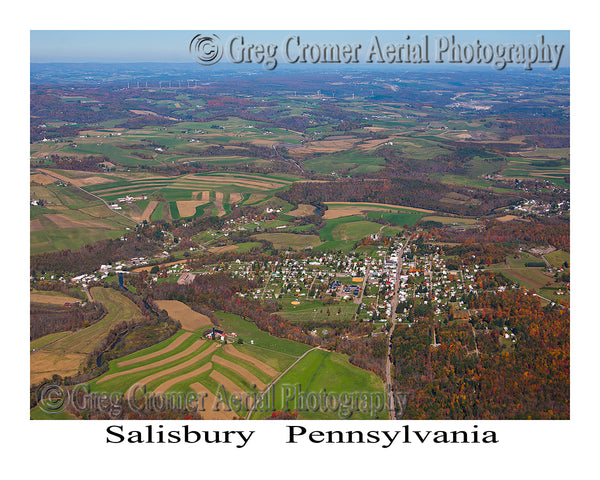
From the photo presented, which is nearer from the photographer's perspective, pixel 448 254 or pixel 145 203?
pixel 448 254

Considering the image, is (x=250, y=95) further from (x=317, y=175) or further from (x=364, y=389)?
(x=364, y=389)

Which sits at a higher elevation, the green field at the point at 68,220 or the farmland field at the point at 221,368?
the green field at the point at 68,220

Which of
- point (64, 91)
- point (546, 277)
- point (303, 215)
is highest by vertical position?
point (64, 91)

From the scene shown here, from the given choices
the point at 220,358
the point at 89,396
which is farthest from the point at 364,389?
the point at 89,396

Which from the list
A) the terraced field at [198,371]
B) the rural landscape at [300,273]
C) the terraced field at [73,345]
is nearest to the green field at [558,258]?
the rural landscape at [300,273]

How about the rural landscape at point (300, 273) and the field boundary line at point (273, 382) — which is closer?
the field boundary line at point (273, 382)

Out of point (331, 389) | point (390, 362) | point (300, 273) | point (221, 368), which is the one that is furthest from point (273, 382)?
point (300, 273)

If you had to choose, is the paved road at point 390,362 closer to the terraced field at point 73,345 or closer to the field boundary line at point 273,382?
the field boundary line at point 273,382

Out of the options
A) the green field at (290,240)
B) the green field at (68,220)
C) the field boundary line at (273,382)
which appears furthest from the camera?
the green field at (290,240)

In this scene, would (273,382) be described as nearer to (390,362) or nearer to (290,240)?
(390,362)
